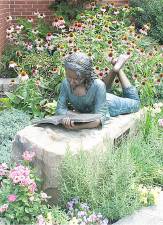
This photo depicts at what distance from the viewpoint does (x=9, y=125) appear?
519 cm

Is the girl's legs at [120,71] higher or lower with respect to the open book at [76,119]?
higher

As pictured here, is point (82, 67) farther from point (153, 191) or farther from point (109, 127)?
point (153, 191)

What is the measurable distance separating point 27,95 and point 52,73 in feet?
2.51

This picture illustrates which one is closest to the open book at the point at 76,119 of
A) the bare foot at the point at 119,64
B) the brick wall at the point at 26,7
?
the bare foot at the point at 119,64

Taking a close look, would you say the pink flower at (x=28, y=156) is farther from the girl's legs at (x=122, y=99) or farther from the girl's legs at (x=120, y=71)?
the girl's legs at (x=120, y=71)

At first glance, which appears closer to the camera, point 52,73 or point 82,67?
point 82,67

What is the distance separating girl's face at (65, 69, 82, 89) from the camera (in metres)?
3.99

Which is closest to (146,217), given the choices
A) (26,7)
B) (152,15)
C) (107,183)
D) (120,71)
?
(107,183)

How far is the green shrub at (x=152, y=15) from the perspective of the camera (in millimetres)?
9305

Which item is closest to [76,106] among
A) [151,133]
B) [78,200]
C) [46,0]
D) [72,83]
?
[72,83]

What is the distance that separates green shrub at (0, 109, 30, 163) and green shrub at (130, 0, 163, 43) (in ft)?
15.5

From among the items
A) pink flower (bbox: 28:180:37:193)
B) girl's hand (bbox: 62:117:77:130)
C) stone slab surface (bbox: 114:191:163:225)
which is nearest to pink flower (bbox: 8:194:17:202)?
pink flower (bbox: 28:180:37:193)

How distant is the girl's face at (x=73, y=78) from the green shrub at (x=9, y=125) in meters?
1.01

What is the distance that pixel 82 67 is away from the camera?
397 cm
